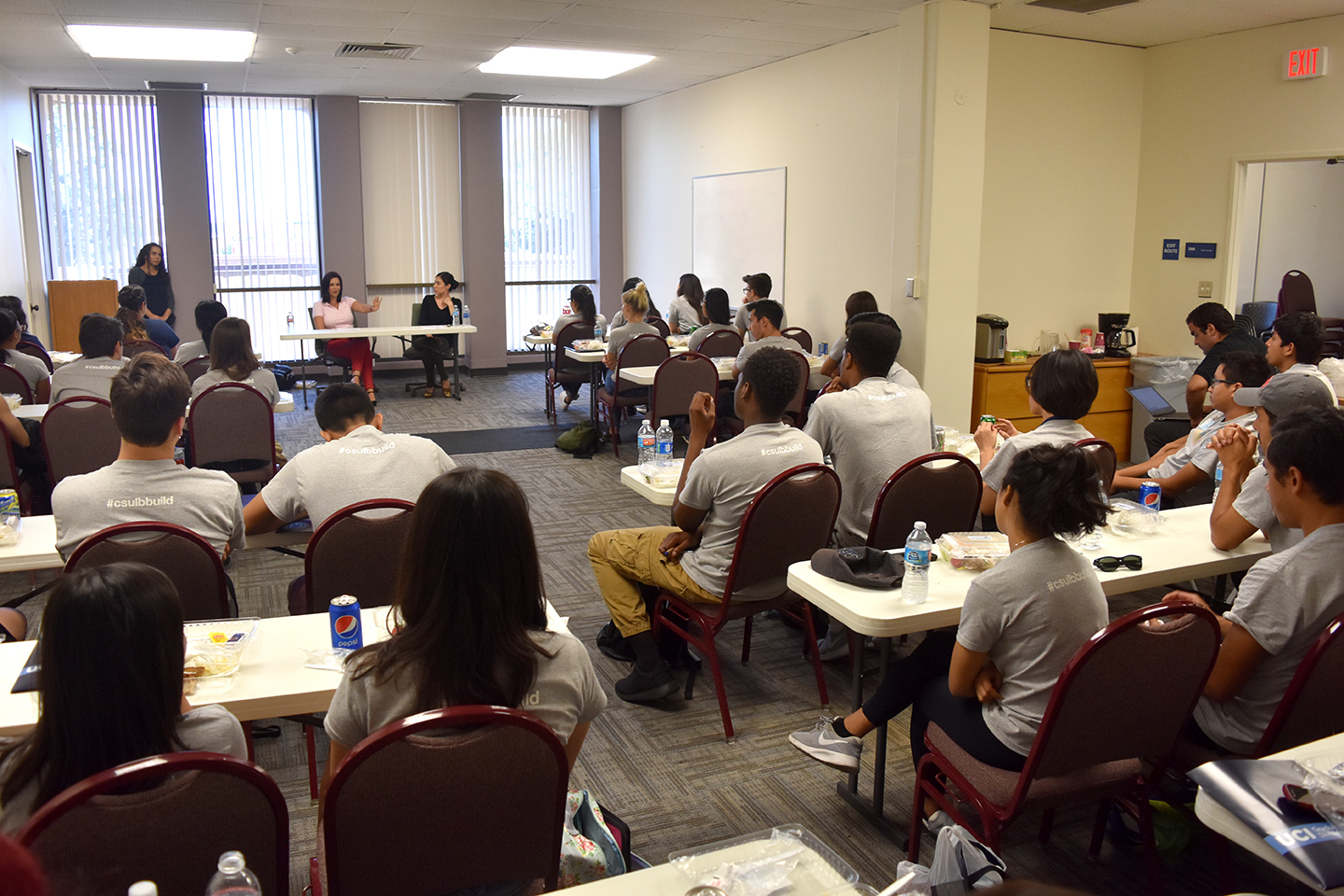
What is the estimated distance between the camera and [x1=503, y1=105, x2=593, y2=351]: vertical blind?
12.0m

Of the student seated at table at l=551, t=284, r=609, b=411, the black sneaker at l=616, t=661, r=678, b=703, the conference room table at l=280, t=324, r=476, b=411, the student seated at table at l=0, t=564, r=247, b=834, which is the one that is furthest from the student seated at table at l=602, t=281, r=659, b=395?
the student seated at table at l=0, t=564, r=247, b=834

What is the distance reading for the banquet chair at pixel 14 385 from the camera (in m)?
5.55

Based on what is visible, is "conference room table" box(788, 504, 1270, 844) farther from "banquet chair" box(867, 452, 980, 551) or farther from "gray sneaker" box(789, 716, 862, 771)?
"banquet chair" box(867, 452, 980, 551)

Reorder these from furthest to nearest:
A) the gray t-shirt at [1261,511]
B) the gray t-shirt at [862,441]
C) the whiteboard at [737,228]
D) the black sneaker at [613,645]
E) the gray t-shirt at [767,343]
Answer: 1. the whiteboard at [737,228]
2. the gray t-shirt at [767,343]
3. the black sneaker at [613,645]
4. the gray t-shirt at [862,441]
5. the gray t-shirt at [1261,511]

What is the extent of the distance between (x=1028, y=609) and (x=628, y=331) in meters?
6.00

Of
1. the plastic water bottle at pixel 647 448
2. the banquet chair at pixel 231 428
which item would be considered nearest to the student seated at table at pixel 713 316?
the plastic water bottle at pixel 647 448

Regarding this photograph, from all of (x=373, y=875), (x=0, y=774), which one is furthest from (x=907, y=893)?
(x=0, y=774)

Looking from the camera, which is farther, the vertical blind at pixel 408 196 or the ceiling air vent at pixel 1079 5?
the vertical blind at pixel 408 196

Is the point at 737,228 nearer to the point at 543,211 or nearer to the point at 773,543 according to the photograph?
the point at 543,211

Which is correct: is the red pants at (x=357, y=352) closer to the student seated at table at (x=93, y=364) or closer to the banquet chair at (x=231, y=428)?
the student seated at table at (x=93, y=364)

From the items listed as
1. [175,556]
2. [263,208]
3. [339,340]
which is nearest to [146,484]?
[175,556]

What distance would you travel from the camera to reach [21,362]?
5863 mm

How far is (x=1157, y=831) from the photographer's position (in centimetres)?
271

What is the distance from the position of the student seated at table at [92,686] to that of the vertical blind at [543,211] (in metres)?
10.9
